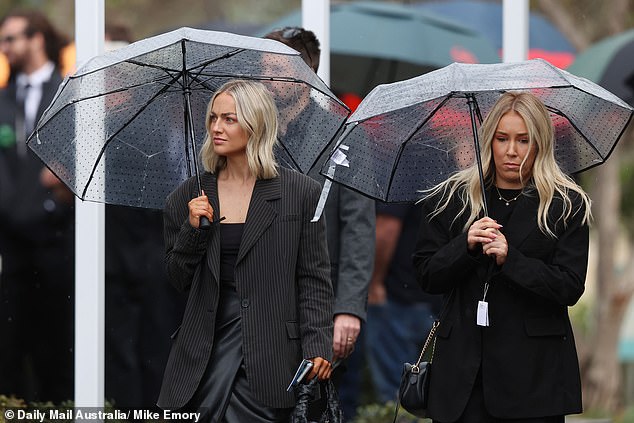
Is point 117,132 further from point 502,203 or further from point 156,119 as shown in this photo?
point 502,203

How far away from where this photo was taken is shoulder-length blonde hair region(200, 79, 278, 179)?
5020 millimetres

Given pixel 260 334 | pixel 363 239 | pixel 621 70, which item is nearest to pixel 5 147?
pixel 363 239

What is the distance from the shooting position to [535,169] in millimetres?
4859

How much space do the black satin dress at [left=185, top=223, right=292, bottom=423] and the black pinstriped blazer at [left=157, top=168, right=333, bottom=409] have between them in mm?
39

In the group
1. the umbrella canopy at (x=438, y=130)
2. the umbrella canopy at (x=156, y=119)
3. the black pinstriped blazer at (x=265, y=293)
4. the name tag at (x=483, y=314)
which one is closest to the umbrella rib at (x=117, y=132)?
the umbrella canopy at (x=156, y=119)

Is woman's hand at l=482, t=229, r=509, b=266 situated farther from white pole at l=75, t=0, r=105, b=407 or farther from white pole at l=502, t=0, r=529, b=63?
white pole at l=75, t=0, r=105, b=407

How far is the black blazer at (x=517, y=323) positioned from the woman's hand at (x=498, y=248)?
0.10 feet

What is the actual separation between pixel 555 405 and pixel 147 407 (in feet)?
10.1

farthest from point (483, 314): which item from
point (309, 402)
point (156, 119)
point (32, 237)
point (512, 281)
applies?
point (32, 237)

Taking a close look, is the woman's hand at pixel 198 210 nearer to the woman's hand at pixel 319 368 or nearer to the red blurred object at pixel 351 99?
the woman's hand at pixel 319 368

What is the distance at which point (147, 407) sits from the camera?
23.5 feet

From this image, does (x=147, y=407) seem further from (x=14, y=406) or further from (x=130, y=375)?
(x=14, y=406)

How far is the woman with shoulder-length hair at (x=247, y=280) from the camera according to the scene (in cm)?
490

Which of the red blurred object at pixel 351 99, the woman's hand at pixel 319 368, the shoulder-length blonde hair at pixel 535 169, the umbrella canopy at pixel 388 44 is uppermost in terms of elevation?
the umbrella canopy at pixel 388 44
